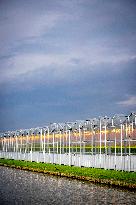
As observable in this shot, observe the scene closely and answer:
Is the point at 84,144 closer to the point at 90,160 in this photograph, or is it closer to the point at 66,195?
the point at 90,160

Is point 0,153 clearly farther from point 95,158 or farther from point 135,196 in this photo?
point 135,196

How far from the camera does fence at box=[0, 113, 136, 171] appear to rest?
97.1 ft

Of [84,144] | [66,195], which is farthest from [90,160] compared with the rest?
[66,195]

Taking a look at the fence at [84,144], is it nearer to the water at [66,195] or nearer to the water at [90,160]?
the water at [90,160]

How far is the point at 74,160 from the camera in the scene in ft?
120

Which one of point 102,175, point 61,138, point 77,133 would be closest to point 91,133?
point 77,133

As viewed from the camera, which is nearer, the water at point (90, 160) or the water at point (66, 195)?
the water at point (66, 195)

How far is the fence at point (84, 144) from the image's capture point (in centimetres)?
2959

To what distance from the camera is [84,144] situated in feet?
120

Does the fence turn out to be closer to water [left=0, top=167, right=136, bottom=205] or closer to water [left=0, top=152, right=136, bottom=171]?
water [left=0, top=152, right=136, bottom=171]

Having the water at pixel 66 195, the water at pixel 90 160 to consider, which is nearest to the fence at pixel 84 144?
the water at pixel 90 160

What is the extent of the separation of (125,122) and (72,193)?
A: 1154cm

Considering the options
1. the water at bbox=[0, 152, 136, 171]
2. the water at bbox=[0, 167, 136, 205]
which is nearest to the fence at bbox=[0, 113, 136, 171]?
the water at bbox=[0, 152, 136, 171]

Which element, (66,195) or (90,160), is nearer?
(66,195)
